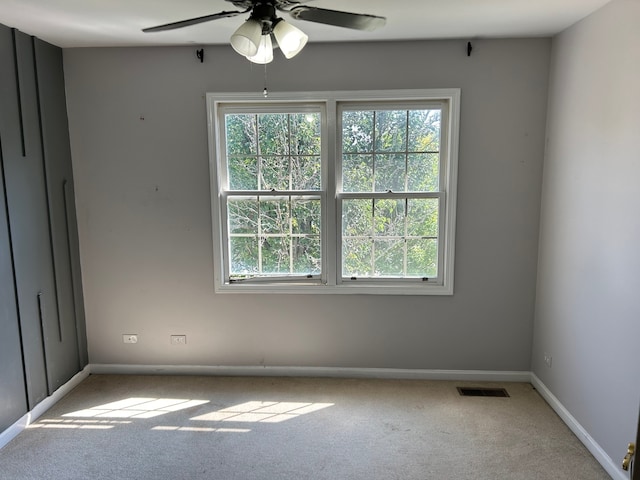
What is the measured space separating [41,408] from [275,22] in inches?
111

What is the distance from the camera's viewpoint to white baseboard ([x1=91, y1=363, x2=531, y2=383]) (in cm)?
305

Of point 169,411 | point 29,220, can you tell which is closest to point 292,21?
point 29,220

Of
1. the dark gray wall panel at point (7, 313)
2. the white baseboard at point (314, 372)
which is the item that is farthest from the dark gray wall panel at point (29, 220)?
the white baseboard at point (314, 372)

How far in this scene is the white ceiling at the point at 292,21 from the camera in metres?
2.12

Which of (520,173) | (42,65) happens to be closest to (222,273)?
(42,65)

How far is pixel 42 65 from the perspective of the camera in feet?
8.75

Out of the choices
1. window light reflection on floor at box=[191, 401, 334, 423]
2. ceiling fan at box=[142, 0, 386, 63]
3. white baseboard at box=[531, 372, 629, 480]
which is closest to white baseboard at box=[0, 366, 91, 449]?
window light reflection on floor at box=[191, 401, 334, 423]

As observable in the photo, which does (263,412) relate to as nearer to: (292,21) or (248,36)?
(248,36)

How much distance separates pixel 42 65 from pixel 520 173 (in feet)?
11.1

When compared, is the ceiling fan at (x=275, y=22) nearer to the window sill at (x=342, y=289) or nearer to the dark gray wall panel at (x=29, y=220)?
the dark gray wall panel at (x=29, y=220)

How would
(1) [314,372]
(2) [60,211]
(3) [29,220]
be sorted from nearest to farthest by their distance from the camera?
(3) [29,220] < (2) [60,211] < (1) [314,372]

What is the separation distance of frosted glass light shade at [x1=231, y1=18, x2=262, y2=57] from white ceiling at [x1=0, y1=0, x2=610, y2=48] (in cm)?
52

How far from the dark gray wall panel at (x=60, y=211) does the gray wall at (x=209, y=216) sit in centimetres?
8

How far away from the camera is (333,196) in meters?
2.97
